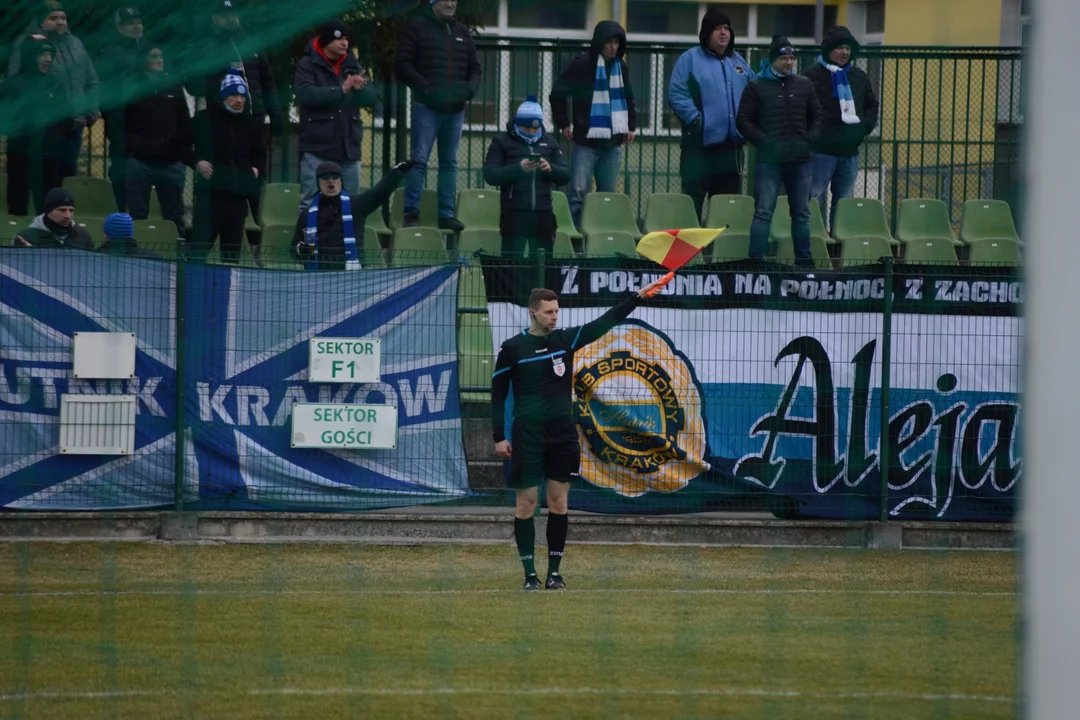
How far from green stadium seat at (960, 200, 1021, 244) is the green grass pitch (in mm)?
4544

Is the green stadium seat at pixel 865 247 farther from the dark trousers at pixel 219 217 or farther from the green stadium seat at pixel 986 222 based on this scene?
the dark trousers at pixel 219 217

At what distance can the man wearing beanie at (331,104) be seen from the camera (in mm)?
7794

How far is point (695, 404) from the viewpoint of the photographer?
10.9 m

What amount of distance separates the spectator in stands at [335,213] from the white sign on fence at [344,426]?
3.73 ft

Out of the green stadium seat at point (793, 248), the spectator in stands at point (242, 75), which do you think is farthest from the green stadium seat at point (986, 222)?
the spectator in stands at point (242, 75)

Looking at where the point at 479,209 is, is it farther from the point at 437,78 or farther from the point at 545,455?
the point at 545,455

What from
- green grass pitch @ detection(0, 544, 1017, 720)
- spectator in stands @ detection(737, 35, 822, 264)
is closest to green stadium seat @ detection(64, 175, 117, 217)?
green grass pitch @ detection(0, 544, 1017, 720)

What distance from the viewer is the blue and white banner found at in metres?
10.3

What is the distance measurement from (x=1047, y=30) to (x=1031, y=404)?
68 centimetres

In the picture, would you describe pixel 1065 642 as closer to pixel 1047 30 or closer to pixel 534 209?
pixel 1047 30

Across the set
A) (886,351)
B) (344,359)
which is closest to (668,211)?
(886,351)

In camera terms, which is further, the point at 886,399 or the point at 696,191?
the point at 696,191

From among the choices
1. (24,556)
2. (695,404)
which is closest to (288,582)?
(24,556)

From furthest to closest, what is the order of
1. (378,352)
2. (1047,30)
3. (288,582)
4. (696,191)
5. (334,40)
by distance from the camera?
(696,191)
(378,352)
(288,582)
(334,40)
(1047,30)
